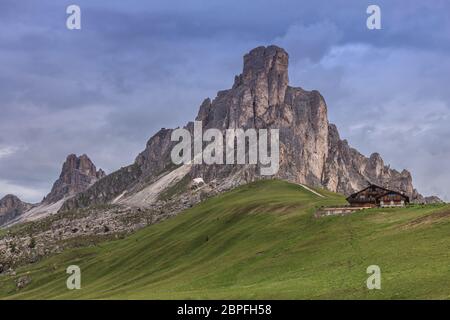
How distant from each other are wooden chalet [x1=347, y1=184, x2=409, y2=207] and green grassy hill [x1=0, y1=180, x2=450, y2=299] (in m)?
21.9

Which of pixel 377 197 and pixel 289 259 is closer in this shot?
pixel 289 259

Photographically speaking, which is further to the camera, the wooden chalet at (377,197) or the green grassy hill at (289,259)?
the wooden chalet at (377,197)

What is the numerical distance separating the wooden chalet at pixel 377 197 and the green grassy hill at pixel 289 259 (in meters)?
21.9

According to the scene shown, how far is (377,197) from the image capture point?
151625 millimetres

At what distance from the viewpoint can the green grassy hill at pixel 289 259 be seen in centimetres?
5703

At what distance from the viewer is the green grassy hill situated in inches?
2245

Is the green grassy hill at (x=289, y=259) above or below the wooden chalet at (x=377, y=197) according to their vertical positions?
below

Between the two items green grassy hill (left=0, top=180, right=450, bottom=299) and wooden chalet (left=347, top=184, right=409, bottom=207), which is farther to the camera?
wooden chalet (left=347, top=184, right=409, bottom=207)

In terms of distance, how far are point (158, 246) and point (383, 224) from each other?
270 feet

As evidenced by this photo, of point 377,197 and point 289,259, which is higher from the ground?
point 377,197

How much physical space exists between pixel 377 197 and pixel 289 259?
7680 cm
